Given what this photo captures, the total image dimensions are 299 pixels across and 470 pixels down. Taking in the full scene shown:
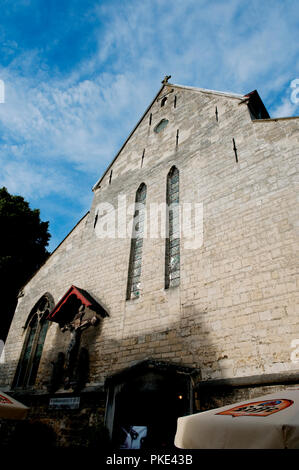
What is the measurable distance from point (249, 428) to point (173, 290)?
4.53 meters

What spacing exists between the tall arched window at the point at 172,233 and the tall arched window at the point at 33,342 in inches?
176

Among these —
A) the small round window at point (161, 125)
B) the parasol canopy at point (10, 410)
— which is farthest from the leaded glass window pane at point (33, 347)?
the small round window at point (161, 125)

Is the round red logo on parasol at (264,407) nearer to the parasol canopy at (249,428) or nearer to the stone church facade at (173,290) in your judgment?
the parasol canopy at (249,428)

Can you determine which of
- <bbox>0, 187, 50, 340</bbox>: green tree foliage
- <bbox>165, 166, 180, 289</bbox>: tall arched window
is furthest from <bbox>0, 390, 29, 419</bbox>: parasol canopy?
<bbox>0, 187, 50, 340</bbox>: green tree foliage

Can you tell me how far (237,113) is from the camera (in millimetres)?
8086

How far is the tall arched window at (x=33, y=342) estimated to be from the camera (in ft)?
28.3

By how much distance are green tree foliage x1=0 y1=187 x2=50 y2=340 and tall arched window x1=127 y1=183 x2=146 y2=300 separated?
6544mm

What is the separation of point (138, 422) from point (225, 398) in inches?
79.2

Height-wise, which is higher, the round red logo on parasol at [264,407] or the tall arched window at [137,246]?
the tall arched window at [137,246]

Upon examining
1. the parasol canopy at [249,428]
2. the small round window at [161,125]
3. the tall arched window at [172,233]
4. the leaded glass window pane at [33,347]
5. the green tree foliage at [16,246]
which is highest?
the small round window at [161,125]

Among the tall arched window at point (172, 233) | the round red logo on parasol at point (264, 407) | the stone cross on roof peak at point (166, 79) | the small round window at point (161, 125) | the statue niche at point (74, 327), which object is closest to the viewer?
the round red logo on parasol at point (264, 407)

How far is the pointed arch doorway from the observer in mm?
5227

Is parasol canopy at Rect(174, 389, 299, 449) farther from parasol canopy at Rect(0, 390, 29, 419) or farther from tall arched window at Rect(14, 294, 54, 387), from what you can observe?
tall arched window at Rect(14, 294, 54, 387)
